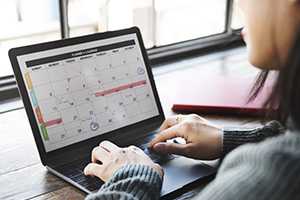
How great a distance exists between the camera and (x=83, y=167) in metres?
1.05

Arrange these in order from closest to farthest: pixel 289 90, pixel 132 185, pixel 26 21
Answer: pixel 289 90
pixel 132 185
pixel 26 21

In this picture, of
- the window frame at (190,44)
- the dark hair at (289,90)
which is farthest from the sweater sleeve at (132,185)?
the window frame at (190,44)

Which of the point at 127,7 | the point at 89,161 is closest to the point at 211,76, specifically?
the point at 127,7

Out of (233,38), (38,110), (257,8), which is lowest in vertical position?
(233,38)

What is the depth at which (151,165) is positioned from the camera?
98 cm

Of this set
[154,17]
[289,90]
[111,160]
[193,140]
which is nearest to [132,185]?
[111,160]

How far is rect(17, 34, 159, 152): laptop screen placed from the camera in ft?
3.52

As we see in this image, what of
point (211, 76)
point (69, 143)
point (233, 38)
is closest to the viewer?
point (69, 143)

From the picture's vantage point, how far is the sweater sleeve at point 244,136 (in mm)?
1084

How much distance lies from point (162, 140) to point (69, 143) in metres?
0.20

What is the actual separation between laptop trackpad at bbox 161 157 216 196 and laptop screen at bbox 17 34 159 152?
187 mm

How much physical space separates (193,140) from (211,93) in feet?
1.25

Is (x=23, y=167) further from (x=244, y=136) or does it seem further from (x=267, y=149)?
(x=267, y=149)

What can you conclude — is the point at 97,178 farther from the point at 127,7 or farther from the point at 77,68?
the point at 127,7
